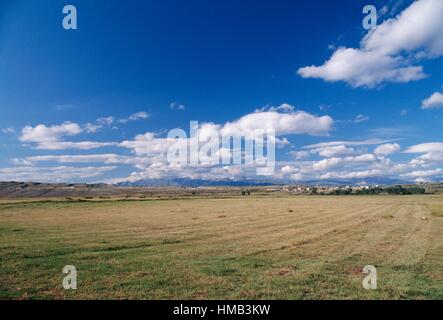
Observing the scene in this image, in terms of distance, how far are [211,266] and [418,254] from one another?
38.1 feet

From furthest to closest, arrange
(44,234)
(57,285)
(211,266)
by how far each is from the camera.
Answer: (44,234)
(211,266)
(57,285)

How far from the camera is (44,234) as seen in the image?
28.7m

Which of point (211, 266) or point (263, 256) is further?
point (263, 256)

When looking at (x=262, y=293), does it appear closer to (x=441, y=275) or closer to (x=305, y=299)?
(x=305, y=299)

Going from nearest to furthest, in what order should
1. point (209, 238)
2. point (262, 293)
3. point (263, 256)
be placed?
point (262, 293) → point (263, 256) → point (209, 238)

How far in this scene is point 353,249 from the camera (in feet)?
71.4

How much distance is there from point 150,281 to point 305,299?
5867mm

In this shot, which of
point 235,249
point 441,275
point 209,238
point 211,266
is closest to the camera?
point 441,275
